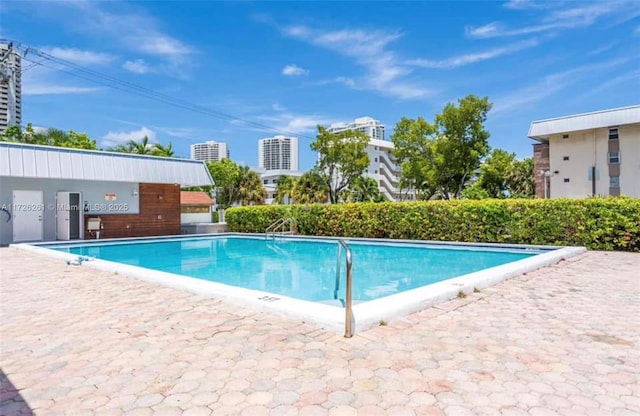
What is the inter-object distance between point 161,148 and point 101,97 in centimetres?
958

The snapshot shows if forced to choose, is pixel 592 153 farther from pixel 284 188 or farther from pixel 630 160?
pixel 284 188

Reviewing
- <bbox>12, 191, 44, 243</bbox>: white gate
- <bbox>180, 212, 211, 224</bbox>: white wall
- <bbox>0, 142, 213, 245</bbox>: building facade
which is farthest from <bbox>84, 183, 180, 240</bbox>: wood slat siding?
<bbox>180, 212, 211, 224</bbox>: white wall

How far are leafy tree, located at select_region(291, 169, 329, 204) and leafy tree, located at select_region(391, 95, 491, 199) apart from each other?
7.90 m

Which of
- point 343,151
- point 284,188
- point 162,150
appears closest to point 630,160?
point 343,151

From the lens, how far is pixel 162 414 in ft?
7.91

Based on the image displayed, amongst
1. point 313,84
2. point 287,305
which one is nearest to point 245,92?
point 313,84

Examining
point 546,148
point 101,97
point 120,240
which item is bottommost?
point 120,240

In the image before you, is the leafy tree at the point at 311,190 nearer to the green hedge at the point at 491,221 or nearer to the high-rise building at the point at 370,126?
the green hedge at the point at 491,221

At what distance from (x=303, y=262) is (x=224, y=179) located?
3319 cm

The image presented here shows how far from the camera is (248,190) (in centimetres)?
4384

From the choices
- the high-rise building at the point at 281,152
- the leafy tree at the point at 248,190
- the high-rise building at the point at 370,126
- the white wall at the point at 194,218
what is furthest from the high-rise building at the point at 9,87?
the high-rise building at the point at 281,152

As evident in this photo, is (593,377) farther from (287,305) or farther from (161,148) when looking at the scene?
(161,148)

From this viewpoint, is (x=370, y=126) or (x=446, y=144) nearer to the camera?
(x=446, y=144)

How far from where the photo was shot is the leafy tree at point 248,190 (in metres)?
43.8
